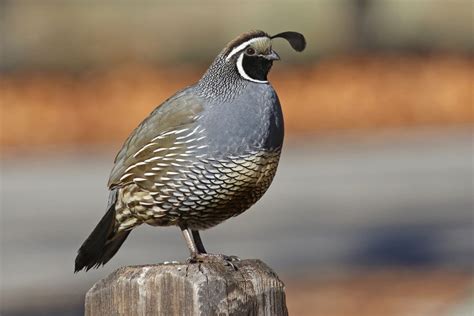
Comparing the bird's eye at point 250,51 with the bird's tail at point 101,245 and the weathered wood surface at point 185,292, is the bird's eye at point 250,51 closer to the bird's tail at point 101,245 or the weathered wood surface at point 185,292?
the bird's tail at point 101,245

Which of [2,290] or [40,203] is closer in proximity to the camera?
[2,290]

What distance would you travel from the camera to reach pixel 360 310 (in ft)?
28.9

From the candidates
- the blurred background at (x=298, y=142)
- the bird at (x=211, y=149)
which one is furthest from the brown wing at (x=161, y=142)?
the blurred background at (x=298, y=142)

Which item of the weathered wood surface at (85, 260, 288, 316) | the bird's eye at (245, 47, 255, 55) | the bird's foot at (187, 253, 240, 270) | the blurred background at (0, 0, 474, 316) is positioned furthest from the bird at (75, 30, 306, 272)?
the weathered wood surface at (85, 260, 288, 316)

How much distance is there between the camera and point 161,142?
17.1 ft

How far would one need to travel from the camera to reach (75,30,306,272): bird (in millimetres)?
4828

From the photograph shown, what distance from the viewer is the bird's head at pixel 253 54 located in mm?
4887

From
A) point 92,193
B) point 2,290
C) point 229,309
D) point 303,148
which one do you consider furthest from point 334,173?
point 229,309

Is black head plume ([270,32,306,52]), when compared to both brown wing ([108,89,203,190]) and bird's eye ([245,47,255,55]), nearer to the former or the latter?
bird's eye ([245,47,255,55])

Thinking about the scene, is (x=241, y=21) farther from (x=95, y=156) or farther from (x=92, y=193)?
(x=92, y=193)

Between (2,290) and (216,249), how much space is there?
101 inches

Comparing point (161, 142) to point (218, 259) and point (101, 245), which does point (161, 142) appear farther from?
point (218, 259)

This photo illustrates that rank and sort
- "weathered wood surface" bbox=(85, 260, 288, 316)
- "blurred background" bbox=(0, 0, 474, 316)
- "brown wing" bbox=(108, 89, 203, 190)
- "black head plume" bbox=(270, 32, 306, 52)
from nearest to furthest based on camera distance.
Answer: "weathered wood surface" bbox=(85, 260, 288, 316) < "black head plume" bbox=(270, 32, 306, 52) < "brown wing" bbox=(108, 89, 203, 190) < "blurred background" bbox=(0, 0, 474, 316)

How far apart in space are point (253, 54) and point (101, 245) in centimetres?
102
